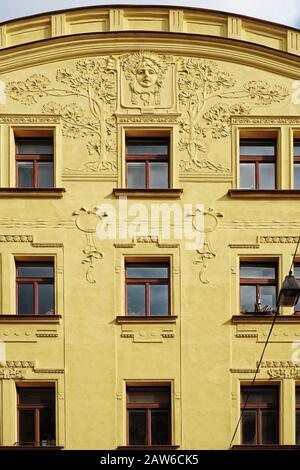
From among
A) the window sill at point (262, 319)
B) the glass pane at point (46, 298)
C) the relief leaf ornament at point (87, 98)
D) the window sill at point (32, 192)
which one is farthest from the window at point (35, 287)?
the window sill at point (262, 319)

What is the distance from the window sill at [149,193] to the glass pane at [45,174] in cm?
156

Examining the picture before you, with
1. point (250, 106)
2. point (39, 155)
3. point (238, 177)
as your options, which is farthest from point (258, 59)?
point (39, 155)

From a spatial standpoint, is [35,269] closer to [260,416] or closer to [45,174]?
[45,174]

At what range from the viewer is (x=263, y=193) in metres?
27.6

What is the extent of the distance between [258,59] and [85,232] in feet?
18.8

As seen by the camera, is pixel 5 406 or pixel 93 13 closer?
pixel 5 406

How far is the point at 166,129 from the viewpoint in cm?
2791

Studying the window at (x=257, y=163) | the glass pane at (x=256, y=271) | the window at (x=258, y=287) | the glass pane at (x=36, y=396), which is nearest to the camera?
the glass pane at (x=36, y=396)

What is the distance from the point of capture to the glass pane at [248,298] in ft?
89.6

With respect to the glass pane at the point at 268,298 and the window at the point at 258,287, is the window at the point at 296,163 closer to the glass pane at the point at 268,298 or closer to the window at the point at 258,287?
the window at the point at 258,287

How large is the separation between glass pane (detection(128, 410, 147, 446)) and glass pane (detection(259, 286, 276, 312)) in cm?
358

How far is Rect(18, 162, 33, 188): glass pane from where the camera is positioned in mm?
27875
